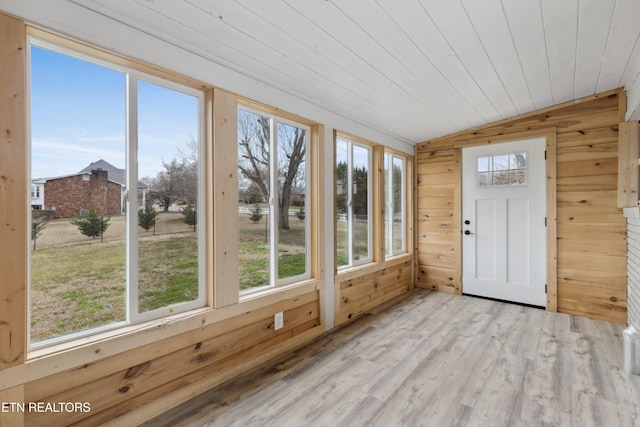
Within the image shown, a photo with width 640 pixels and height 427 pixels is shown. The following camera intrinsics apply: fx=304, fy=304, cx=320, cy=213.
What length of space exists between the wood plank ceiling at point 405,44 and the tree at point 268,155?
328 mm

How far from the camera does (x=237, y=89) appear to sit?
2.17 m

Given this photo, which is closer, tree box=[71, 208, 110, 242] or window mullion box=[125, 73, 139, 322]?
tree box=[71, 208, 110, 242]

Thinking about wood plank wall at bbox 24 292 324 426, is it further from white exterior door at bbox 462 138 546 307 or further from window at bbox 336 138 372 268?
white exterior door at bbox 462 138 546 307

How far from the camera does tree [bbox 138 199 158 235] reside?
1.81m

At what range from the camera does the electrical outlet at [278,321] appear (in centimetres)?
244

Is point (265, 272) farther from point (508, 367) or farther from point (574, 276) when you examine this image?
point (574, 276)

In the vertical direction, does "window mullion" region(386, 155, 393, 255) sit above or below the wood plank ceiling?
below

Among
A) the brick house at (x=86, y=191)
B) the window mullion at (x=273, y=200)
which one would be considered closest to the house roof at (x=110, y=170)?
the brick house at (x=86, y=191)

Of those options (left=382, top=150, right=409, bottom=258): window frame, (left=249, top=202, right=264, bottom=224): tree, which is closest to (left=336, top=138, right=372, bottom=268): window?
(left=382, top=150, right=409, bottom=258): window frame

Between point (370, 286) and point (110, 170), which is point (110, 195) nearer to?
point (110, 170)

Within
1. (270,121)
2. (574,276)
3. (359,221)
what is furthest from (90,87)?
(574,276)

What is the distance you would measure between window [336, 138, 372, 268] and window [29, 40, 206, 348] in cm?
166

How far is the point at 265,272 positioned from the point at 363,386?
3.68 ft

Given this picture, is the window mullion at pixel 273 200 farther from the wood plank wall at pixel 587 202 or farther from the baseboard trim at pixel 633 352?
the wood plank wall at pixel 587 202
